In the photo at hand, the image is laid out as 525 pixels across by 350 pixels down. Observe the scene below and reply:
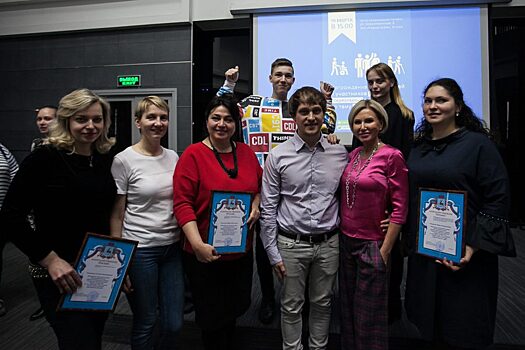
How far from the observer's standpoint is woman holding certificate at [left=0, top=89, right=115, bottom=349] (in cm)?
112

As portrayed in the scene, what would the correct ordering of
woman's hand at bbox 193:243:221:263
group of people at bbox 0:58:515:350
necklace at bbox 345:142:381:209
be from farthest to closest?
necklace at bbox 345:142:381:209
woman's hand at bbox 193:243:221:263
group of people at bbox 0:58:515:350

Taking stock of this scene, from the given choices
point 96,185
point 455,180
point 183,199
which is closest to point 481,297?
point 455,180

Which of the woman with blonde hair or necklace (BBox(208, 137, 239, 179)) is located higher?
the woman with blonde hair

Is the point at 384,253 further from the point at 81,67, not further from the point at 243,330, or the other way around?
the point at 81,67

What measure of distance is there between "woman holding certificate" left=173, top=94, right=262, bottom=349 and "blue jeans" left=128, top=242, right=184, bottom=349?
90mm

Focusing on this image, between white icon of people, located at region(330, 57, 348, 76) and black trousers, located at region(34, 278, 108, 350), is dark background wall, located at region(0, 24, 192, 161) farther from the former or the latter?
black trousers, located at region(34, 278, 108, 350)

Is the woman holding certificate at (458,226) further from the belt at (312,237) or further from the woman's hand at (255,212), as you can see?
the woman's hand at (255,212)

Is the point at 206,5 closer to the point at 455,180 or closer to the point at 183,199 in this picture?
the point at 183,199

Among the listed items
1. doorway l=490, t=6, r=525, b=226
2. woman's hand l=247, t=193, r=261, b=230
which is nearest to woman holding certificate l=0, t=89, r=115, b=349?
woman's hand l=247, t=193, r=261, b=230

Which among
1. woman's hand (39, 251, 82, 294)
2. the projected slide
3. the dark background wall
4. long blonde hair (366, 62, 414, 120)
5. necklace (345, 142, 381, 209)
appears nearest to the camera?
woman's hand (39, 251, 82, 294)

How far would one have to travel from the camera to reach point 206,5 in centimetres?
438

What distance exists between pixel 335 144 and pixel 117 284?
1210 mm

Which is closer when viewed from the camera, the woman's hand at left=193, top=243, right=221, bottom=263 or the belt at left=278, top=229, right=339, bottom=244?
the woman's hand at left=193, top=243, right=221, bottom=263

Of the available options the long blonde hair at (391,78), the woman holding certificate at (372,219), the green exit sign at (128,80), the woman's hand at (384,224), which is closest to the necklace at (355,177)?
the woman holding certificate at (372,219)
